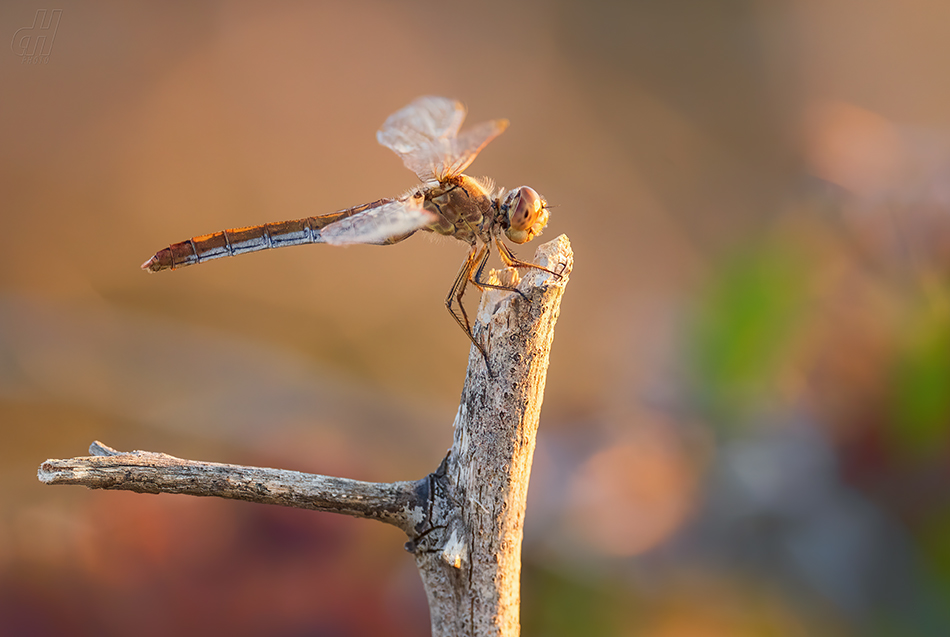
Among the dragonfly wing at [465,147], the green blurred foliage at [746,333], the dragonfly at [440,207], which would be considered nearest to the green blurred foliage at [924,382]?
the green blurred foliage at [746,333]

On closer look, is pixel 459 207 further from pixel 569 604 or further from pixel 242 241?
pixel 569 604

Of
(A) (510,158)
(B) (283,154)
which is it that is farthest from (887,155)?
(B) (283,154)

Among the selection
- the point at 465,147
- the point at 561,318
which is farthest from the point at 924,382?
the point at 465,147

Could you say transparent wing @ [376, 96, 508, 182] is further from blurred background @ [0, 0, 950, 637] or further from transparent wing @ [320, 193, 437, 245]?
blurred background @ [0, 0, 950, 637]

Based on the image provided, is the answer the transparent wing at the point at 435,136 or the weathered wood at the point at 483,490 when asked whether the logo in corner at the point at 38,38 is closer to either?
the transparent wing at the point at 435,136

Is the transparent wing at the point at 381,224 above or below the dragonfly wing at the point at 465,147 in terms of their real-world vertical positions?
below

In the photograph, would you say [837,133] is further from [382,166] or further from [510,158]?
[382,166]
